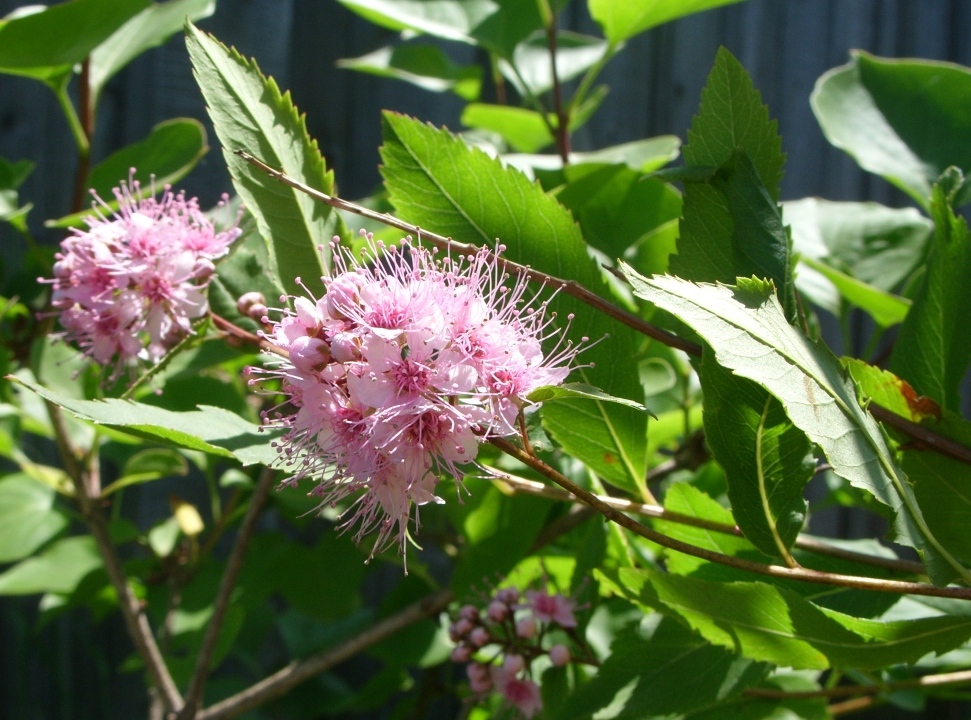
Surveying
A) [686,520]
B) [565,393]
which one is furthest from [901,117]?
[565,393]

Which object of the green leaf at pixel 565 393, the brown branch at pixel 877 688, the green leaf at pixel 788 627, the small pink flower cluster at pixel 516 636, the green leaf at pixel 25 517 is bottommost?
the green leaf at pixel 25 517

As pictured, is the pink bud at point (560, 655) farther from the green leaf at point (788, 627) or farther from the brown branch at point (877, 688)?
the green leaf at point (788, 627)

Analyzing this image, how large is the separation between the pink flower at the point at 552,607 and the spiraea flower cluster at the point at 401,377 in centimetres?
44

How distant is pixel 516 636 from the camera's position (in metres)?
1.01

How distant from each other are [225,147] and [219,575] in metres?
1.02

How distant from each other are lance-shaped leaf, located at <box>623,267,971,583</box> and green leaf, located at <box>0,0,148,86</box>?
68 centimetres

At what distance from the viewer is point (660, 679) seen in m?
0.75

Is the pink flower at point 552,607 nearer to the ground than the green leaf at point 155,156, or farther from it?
nearer to the ground

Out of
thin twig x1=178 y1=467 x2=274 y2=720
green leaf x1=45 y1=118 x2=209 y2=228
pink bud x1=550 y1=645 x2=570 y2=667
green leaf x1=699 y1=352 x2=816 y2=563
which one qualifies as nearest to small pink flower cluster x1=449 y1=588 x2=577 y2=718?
pink bud x1=550 y1=645 x2=570 y2=667

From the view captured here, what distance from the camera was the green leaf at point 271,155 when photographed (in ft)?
2.01

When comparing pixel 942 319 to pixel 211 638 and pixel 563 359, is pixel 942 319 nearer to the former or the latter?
pixel 563 359

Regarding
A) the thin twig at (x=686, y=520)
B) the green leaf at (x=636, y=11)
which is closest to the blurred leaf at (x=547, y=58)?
the green leaf at (x=636, y=11)

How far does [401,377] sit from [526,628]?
1.71 feet

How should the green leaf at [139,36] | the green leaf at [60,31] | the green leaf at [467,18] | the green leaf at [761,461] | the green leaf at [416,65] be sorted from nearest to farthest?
the green leaf at [761,461]
the green leaf at [60,31]
the green leaf at [139,36]
the green leaf at [467,18]
the green leaf at [416,65]
